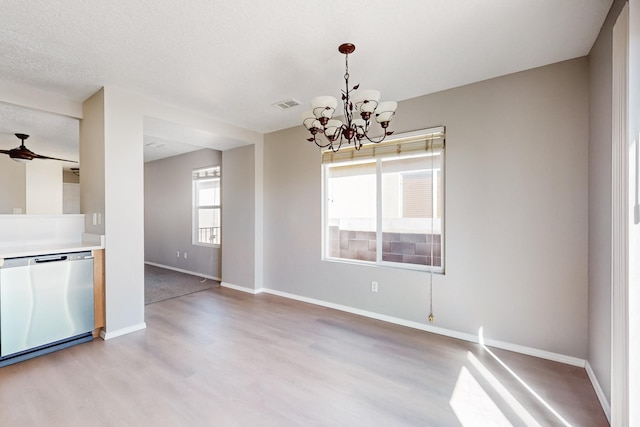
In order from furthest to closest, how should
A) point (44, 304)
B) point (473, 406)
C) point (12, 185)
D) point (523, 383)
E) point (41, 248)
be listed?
point (12, 185) → point (41, 248) → point (44, 304) → point (523, 383) → point (473, 406)

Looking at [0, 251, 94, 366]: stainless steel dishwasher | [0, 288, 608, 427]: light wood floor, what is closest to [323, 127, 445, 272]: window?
[0, 288, 608, 427]: light wood floor

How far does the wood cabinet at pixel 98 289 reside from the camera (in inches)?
116

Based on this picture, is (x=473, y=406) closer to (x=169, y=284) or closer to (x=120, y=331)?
(x=120, y=331)

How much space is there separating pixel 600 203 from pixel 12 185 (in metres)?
8.79

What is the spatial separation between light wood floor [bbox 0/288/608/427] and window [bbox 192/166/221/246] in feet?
9.06

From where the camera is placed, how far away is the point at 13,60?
2.43m

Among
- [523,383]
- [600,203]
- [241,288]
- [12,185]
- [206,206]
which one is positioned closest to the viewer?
[600,203]

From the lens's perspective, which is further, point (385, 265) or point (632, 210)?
point (385, 265)

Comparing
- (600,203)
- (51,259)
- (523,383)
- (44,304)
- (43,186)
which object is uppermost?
(43,186)

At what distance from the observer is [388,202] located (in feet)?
11.8

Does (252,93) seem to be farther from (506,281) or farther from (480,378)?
(480,378)

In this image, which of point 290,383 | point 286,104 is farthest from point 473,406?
point 286,104

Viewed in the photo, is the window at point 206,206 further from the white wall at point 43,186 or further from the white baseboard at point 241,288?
the white wall at point 43,186

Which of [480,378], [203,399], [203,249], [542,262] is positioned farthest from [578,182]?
[203,249]
